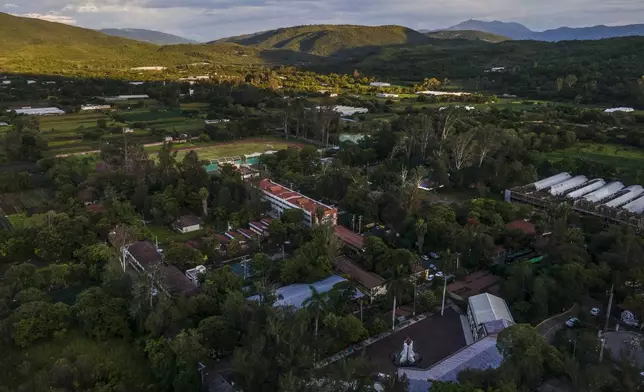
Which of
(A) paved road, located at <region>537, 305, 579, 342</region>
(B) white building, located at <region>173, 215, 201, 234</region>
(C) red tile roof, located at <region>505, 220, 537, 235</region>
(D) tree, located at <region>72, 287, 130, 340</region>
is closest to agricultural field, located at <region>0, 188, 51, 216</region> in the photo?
(B) white building, located at <region>173, 215, 201, 234</region>

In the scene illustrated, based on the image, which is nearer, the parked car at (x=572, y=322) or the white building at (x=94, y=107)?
the parked car at (x=572, y=322)

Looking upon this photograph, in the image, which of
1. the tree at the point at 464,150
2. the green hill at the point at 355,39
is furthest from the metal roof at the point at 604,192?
the green hill at the point at 355,39

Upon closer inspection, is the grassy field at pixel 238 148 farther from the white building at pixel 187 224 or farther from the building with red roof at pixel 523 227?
the building with red roof at pixel 523 227

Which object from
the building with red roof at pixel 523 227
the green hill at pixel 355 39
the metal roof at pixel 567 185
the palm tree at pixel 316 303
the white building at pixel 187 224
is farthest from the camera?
the green hill at pixel 355 39

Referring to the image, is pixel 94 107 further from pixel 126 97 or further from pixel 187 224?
pixel 187 224

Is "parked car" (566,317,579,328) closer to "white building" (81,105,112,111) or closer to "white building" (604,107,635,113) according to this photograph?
"white building" (604,107,635,113)

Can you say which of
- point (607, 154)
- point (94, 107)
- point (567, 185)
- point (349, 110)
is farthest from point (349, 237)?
point (94, 107)
